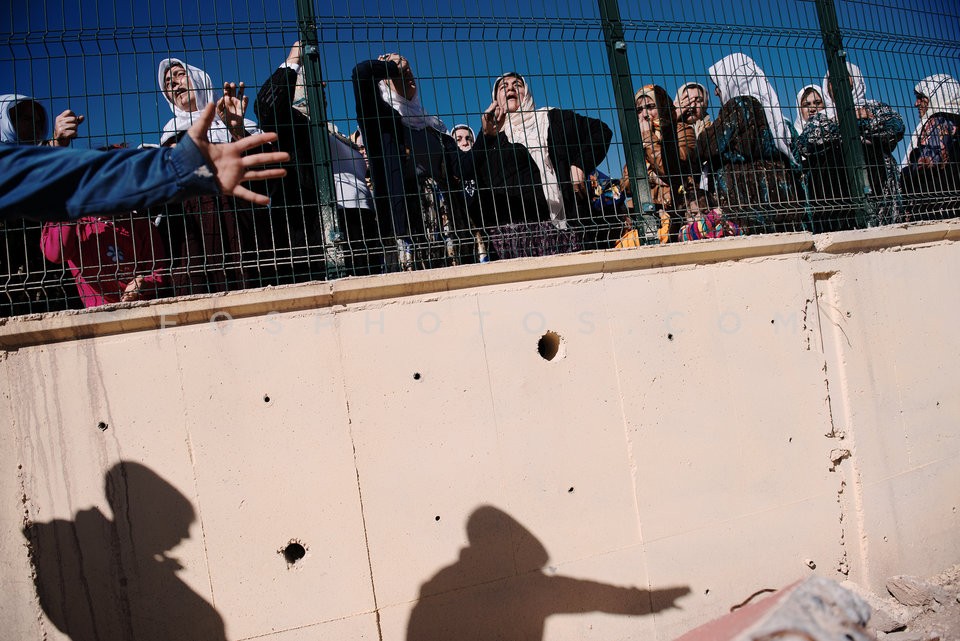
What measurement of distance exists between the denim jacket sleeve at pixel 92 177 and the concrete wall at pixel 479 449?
1.51 metres

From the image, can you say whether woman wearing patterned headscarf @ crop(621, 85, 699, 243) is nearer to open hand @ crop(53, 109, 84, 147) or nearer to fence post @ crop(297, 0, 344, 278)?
fence post @ crop(297, 0, 344, 278)

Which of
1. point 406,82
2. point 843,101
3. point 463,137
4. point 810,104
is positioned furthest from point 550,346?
point 843,101

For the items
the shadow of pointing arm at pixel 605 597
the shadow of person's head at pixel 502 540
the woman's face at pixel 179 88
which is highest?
the woman's face at pixel 179 88

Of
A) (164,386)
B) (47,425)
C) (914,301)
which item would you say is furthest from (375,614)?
(914,301)

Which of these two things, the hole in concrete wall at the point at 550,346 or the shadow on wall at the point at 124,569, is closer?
the shadow on wall at the point at 124,569

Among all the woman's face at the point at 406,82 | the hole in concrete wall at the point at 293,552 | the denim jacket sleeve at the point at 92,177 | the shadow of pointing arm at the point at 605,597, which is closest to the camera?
the denim jacket sleeve at the point at 92,177

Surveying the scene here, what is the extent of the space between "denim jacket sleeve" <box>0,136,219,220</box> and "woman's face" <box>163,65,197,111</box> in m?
2.00

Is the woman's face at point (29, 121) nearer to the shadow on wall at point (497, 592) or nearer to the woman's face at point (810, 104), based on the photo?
the shadow on wall at point (497, 592)

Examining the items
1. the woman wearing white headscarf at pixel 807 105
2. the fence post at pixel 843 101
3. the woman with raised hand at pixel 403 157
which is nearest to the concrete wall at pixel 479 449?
the woman with raised hand at pixel 403 157

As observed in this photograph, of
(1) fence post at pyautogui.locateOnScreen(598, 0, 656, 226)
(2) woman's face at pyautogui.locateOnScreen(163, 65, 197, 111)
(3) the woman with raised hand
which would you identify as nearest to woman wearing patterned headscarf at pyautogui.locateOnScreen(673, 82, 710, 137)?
(1) fence post at pyautogui.locateOnScreen(598, 0, 656, 226)

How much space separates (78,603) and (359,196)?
2.68 m

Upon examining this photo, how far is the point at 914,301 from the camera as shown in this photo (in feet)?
16.0

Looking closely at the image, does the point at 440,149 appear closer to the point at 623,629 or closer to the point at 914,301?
the point at 623,629

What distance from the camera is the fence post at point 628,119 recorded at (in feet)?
14.7
